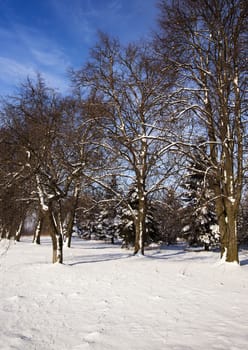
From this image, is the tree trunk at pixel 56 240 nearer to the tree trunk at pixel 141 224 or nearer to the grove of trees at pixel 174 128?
the grove of trees at pixel 174 128

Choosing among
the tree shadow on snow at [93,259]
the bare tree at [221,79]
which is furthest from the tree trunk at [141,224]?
the bare tree at [221,79]

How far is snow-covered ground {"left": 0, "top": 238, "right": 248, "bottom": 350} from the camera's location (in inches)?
157

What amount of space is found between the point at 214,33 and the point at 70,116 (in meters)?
7.07

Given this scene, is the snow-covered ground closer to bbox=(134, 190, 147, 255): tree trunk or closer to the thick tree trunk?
the thick tree trunk

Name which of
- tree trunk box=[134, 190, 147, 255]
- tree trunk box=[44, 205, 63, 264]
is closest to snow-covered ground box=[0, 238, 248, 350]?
tree trunk box=[44, 205, 63, 264]

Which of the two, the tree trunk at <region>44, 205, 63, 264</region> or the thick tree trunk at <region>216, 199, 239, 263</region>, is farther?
the tree trunk at <region>44, 205, 63, 264</region>

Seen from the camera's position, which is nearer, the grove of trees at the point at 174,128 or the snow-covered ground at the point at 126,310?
the snow-covered ground at the point at 126,310

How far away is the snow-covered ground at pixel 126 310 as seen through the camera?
3980mm

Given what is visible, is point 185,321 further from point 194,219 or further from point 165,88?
point 194,219

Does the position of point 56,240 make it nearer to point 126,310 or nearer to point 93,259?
point 93,259

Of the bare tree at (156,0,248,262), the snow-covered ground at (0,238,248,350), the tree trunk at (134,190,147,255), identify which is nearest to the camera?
the snow-covered ground at (0,238,248,350)

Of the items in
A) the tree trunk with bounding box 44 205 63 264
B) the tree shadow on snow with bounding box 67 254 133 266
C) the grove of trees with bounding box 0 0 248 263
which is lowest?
the tree shadow on snow with bounding box 67 254 133 266

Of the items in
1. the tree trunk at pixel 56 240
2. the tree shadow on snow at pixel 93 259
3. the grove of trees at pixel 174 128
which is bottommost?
the tree shadow on snow at pixel 93 259

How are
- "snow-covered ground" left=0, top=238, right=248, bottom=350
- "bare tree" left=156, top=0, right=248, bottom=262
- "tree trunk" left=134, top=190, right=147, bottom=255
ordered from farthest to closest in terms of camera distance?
1. "tree trunk" left=134, top=190, right=147, bottom=255
2. "bare tree" left=156, top=0, right=248, bottom=262
3. "snow-covered ground" left=0, top=238, right=248, bottom=350
